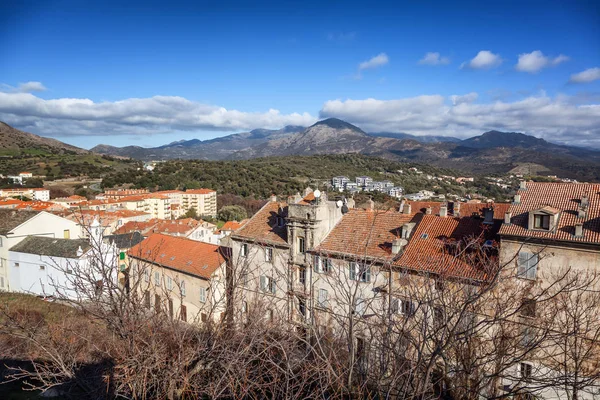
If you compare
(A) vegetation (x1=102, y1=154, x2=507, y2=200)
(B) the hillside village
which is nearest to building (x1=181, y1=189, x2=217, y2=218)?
(A) vegetation (x1=102, y1=154, x2=507, y2=200)

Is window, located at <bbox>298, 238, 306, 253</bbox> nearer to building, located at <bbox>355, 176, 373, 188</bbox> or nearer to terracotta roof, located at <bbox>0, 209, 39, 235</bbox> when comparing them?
terracotta roof, located at <bbox>0, 209, 39, 235</bbox>

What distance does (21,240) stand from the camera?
42.1 m

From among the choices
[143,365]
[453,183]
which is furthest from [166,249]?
[453,183]

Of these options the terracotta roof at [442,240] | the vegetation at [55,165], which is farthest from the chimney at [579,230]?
the vegetation at [55,165]

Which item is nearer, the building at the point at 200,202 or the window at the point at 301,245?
the window at the point at 301,245

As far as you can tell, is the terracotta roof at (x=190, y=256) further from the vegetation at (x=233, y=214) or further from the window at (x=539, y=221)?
the vegetation at (x=233, y=214)

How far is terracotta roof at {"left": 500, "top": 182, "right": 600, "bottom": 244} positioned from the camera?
1844 cm

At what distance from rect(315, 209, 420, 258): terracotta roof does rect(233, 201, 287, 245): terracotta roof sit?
390cm

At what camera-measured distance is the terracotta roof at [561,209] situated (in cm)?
1844

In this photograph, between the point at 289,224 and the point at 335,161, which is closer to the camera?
the point at 289,224

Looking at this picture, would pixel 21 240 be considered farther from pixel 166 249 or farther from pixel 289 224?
pixel 289 224

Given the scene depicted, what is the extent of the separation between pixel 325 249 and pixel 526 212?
1147cm

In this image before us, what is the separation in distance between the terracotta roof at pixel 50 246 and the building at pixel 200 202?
211ft

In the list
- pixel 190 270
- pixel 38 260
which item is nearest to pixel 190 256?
pixel 190 270
